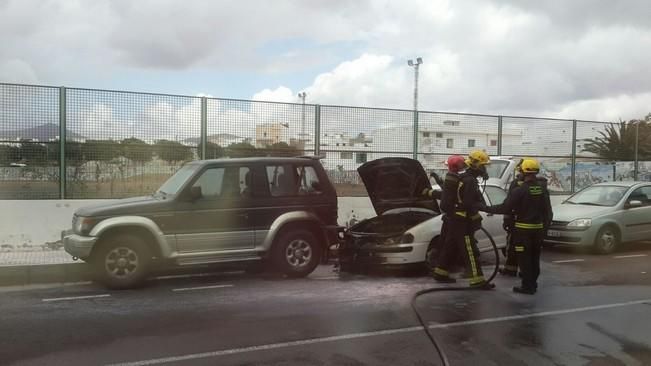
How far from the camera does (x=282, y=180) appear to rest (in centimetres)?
857

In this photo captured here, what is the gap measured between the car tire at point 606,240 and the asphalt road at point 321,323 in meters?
2.52

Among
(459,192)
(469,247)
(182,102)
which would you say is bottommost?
(469,247)

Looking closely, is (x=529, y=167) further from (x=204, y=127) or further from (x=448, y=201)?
(x=204, y=127)

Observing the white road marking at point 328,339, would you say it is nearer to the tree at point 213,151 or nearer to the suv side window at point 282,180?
the suv side window at point 282,180

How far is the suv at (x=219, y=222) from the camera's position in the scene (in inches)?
299

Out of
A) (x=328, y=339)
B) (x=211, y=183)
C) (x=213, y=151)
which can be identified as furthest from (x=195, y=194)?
(x=213, y=151)

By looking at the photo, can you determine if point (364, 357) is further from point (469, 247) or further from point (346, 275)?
point (346, 275)

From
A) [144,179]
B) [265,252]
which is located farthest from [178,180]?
[144,179]

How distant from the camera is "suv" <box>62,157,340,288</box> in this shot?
299 inches

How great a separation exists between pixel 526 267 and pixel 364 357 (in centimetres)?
350

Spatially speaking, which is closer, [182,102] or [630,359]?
[630,359]

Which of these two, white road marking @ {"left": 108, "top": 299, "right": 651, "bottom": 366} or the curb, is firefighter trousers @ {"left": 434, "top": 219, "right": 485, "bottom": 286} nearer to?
white road marking @ {"left": 108, "top": 299, "right": 651, "bottom": 366}

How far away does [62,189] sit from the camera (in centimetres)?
1081

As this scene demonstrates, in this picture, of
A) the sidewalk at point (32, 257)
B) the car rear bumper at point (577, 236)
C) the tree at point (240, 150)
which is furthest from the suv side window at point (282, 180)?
the car rear bumper at point (577, 236)
